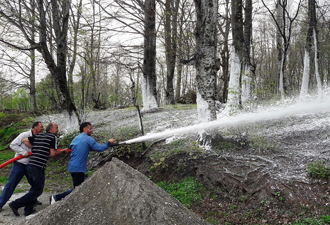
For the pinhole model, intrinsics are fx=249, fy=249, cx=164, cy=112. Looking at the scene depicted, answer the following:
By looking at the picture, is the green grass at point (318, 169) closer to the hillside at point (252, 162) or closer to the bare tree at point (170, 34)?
the hillside at point (252, 162)

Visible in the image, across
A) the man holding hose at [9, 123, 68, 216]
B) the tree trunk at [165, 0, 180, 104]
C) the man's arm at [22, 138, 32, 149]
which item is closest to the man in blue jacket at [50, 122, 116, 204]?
the man holding hose at [9, 123, 68, 216]

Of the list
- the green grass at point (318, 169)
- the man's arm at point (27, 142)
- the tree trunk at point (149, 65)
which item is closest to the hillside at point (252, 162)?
the green grass at point (318, 169)

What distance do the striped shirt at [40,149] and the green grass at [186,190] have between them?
9.57 feet

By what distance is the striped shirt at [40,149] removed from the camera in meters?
4.91

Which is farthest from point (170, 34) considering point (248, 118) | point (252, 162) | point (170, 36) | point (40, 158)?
point (40, 158)

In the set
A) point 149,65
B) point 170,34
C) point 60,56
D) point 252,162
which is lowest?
point 252,162

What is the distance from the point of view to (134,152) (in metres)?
8.27

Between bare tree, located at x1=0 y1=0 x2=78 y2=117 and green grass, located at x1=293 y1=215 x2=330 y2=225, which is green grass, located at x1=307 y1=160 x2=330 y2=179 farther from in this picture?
bare tree, located at x1=0 y1=0 x2=78 y2=117

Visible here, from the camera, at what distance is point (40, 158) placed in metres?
4.93

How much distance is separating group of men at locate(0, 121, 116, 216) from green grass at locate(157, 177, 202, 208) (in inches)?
83.2

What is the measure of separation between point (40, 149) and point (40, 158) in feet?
0.58

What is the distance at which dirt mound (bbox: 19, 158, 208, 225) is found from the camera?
2.69 metres

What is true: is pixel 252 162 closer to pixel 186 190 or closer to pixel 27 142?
pixel 186 190

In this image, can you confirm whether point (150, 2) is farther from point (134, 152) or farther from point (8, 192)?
point (8, 192)
